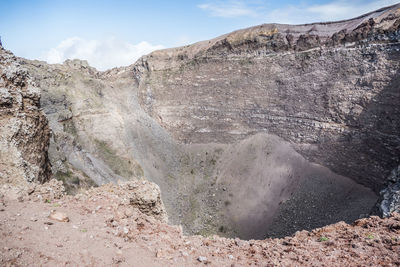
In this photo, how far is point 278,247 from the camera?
8930mm

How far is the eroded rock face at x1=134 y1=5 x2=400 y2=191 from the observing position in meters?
25.3

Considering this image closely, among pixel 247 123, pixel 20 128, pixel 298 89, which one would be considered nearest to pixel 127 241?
pixel 20 128

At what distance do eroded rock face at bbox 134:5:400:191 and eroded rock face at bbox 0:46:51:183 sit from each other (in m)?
23.3

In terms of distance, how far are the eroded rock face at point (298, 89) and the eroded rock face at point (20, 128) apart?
76.5 feet

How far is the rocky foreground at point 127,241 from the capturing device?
6406 millimetres

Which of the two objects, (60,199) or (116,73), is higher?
(116,73)

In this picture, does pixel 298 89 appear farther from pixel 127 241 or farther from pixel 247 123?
pixel 127 241

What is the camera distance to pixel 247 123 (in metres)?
34.5

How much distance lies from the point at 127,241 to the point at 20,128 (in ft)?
28.0

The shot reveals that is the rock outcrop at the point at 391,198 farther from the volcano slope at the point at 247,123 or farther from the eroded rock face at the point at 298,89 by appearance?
the eroded rock face at the point at 298,89

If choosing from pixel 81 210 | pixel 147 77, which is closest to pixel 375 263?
pixel 81 210

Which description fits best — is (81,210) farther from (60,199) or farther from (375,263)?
(375,263)

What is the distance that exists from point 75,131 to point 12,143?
20.7 meters

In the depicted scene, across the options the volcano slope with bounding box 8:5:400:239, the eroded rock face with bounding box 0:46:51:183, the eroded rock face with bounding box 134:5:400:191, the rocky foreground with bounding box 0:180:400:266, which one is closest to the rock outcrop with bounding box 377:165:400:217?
the volcano slope with bounding box 8:5:400:239
